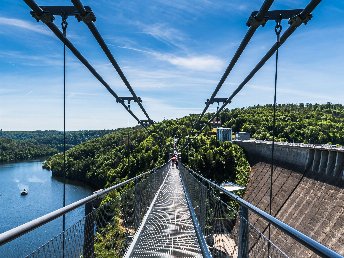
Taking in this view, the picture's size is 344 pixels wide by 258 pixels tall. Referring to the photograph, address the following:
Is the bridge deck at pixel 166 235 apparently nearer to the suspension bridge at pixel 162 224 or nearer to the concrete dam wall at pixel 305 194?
the suspension bridge at pixel 162 224

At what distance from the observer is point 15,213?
52875 mm

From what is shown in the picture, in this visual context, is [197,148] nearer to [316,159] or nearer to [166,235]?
[316,159]

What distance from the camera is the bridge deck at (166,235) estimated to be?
4.51m

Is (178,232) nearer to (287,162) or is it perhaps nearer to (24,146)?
(287,162)

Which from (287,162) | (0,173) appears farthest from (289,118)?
(0,173)

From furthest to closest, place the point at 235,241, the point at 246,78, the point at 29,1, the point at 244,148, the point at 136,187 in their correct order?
the point at 244,148, the point at 246,78, the point at 136,187, the point at 29,1, the point at 235,241

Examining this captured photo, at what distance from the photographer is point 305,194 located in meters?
24.8

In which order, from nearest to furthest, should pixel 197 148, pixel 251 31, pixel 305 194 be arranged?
1. pixel 251 31
2. pixel 305 194
3. pixel 197 148

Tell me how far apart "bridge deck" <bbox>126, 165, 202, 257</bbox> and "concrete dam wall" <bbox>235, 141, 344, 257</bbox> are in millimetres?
8540

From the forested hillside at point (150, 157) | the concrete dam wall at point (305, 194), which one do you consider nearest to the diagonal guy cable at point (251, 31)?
the concrete dam wall at point (305, 194)

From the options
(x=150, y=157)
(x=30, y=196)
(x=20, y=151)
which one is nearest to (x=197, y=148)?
(x=150, y=157)

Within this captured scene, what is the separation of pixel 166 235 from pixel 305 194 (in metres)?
21.3

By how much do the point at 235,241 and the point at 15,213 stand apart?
55.3m

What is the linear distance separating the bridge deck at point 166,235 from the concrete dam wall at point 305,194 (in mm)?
8540
